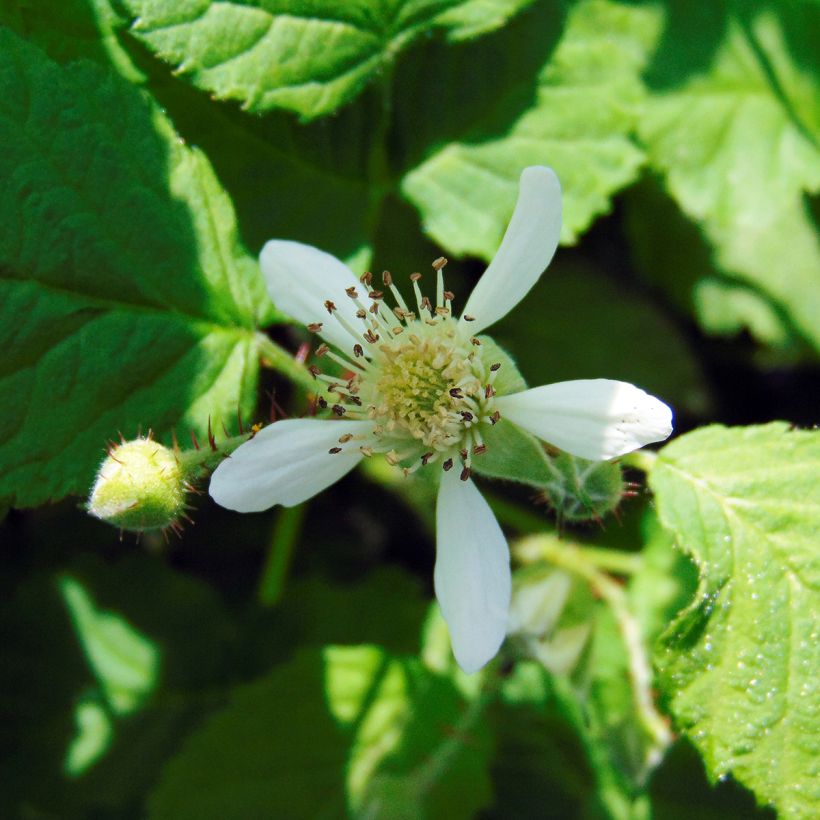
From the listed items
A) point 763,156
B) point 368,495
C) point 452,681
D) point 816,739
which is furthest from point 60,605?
point 763,156

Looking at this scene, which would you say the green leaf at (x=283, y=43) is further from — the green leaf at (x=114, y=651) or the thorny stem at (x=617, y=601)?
the green leaf at (x=114, y=651)

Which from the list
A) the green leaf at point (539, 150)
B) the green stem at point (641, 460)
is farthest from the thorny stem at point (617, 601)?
the green leaf at point (539, 150)

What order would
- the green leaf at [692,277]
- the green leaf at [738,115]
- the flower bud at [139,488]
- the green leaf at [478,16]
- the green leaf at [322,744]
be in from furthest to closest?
1. the green leaf at [692,277]
2. the green leaf at [738,115]
3. the green leaf at [322,744]
4. the green leaf at [478,16]
5. the flower bud at [139,488]

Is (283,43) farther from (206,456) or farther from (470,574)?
(470,574)

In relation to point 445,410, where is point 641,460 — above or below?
below

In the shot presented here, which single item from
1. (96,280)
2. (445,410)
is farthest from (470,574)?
(96,280)

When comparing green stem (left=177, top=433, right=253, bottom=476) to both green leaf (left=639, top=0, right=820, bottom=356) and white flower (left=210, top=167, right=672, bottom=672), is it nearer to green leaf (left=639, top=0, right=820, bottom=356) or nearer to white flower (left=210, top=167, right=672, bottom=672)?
white flower (left=210, top=167, right=672, bottom=672)

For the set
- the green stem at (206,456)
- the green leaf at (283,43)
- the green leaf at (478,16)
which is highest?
the green leaf at (283,43)
